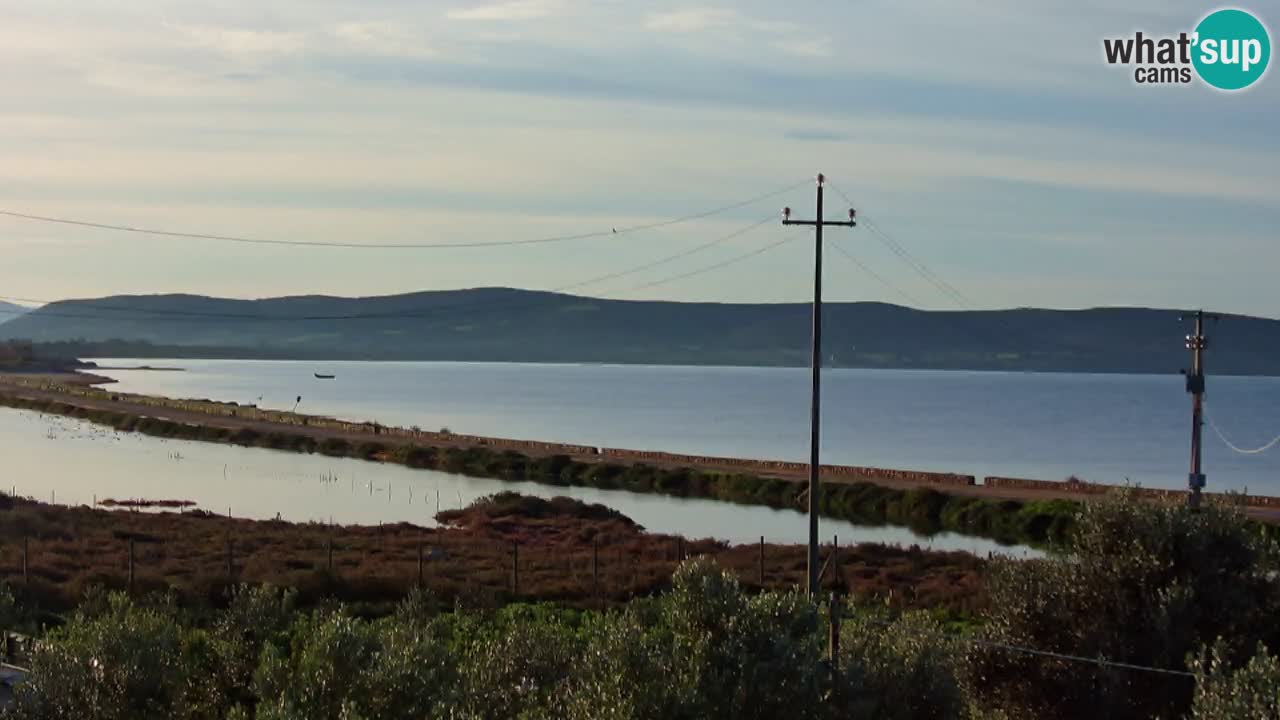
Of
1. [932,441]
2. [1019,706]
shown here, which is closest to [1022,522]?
[1019,706]

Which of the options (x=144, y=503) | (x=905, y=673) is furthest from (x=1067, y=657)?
(x=144, y=503)

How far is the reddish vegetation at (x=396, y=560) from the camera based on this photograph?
40.1 meters

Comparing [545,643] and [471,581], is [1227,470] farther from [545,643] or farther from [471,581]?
[545,643]

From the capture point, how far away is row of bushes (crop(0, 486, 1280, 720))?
55.6 ft

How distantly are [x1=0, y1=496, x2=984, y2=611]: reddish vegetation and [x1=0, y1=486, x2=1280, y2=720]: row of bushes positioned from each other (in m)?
10.7

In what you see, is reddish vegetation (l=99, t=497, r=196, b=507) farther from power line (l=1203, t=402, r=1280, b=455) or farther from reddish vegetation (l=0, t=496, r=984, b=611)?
power line (l=1203, t=402, r=1280, b=455)

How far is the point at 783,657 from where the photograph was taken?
1703 centimetres

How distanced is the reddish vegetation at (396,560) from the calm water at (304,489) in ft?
25.1

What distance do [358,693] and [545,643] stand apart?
125 inches

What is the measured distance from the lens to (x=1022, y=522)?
225ft

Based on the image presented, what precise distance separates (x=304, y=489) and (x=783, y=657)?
7084cm

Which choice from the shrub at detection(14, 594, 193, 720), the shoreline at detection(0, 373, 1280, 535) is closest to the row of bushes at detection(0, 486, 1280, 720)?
the shrub at detection(14, 594, 193, 720)

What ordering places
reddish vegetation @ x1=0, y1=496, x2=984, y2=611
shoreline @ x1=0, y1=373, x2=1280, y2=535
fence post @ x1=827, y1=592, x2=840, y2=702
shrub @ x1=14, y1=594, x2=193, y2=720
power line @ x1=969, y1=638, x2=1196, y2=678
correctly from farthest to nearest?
1. shoreline @ x1=0, y1=373, x2=1280, y2=535
2. reddish vegetation @ x1=0, y1=496, x2=984, y2=611
3. power line @ x1=969, y1=638, x2=1196, y2=678
4. shrub @ x1=14, y1=594, x2=193, y2=720
5. fence post @ x1=827, y1=592, x2=840, y2=702

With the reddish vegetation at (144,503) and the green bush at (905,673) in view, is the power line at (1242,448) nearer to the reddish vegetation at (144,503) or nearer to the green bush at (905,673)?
the reddish vegetation at (144,503)
